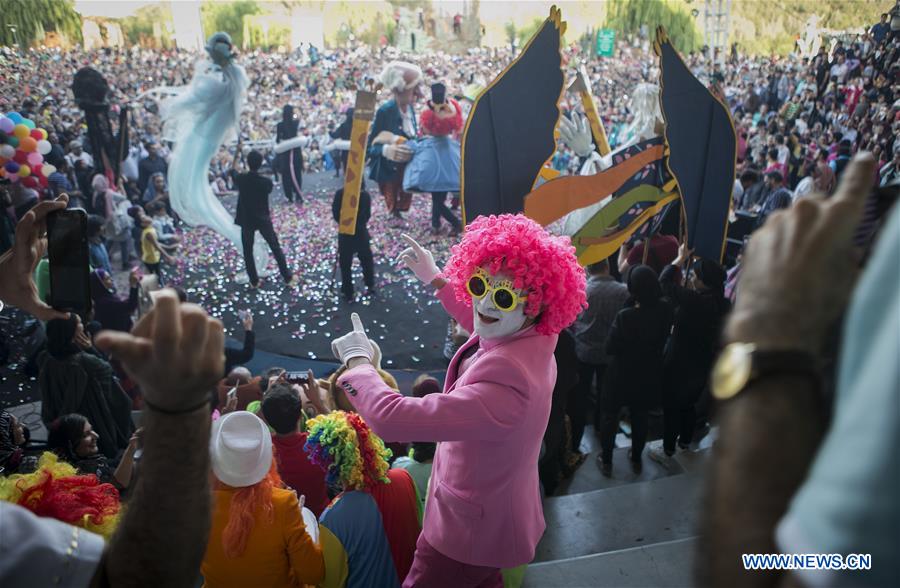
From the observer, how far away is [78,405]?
3361 millimetres

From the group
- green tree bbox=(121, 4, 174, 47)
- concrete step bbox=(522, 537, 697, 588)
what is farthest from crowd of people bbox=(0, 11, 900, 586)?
concrete step bbox=(522, 537, 697, 588)

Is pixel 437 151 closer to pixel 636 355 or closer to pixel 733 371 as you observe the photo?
pixel 636 355

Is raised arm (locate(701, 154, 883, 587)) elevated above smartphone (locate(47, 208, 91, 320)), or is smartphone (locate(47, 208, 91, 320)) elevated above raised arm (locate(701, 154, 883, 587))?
raised arm (locate(701, 154, 883, 587))

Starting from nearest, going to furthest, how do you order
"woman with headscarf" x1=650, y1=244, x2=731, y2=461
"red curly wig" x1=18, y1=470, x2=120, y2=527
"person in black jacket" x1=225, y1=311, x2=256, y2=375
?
"red curly wig" x1=18, y1=470, x2=120, y2=527 → "woman with headscarf" x1=650, y1=244, x2=731, y2=461 → "person in black jacket" x1=225, y1=311, x2=256, y2=375

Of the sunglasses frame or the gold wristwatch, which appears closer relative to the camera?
the gold wristwatch

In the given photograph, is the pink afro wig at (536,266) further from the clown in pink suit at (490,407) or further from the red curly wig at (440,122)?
the red curly wig at (440,122)

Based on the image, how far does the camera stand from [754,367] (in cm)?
72

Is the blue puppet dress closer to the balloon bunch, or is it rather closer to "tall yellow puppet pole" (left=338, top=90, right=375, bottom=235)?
"tall yellow puppet pole" (left=338, top=90, right=375, bottom=235)

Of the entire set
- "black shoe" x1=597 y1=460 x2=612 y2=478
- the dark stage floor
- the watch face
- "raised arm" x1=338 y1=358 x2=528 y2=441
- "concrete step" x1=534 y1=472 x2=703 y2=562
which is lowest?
"black shoe" x1=597 y1=460 x2=612 y2=478

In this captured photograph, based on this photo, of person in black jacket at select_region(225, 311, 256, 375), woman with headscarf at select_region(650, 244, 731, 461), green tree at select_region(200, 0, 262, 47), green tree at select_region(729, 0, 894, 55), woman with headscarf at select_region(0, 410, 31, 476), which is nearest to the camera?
woman with headscarf at select_region(0, 410, 31, 476)

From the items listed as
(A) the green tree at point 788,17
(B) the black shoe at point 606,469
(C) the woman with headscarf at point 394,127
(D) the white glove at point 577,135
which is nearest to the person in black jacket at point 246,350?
(C) the woman with headscarf at point 394,127

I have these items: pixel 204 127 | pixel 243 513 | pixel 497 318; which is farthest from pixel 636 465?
pixel 204 127

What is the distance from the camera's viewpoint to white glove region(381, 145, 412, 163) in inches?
214

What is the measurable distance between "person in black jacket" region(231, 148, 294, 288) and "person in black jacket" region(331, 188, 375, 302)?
1.80 ft
